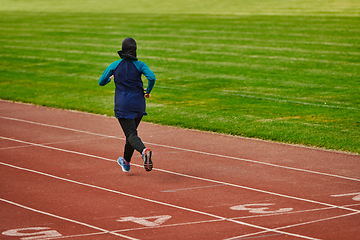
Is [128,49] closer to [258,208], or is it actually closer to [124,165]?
[124,165]

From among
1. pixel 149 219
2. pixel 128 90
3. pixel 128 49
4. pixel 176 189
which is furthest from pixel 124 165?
pixel 149 219

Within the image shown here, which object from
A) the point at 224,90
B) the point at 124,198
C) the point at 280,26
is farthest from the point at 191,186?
the point at 280,26

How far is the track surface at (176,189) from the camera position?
22.2ft

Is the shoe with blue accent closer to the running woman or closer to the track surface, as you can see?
the track surface

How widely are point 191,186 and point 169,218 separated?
4.90 feet

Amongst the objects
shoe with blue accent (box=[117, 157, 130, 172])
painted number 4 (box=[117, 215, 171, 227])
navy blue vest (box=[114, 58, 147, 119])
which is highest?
navy blue vest (box=[114, 58, 147, 119])

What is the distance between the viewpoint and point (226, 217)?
23.4ft

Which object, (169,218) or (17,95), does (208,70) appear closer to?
(17,95)

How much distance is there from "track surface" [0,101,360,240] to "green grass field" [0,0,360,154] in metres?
1.55

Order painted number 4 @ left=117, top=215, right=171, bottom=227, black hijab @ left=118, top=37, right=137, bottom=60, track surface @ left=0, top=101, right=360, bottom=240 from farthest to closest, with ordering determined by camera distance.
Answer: black hijab @ left=118, top=37, right=137, bottom=60
painted number 4 @ left=117, top=215, right=171, bottom=227
track surface @ left=0, top=101, right=360, bottom=240

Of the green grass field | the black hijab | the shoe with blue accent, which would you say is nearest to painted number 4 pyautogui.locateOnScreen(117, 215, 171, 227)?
the shoe with blue accent

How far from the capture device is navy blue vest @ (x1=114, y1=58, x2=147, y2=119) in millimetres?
8617

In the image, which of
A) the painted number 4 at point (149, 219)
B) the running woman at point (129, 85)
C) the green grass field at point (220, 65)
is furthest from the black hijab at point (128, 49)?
the green grass field at point (220, 65)

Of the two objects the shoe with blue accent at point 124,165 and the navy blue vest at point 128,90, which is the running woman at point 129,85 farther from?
the shoe with blue accent at point 124,165
